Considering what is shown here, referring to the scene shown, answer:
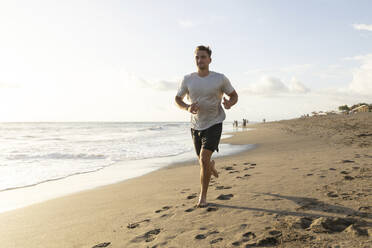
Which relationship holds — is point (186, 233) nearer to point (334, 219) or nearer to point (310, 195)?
point (334, 219)

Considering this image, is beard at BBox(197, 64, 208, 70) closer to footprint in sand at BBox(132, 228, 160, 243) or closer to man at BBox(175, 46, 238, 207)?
man at BBox(175, 46, 238, 207)

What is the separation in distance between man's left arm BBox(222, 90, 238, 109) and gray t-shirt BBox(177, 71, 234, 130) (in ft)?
0.21

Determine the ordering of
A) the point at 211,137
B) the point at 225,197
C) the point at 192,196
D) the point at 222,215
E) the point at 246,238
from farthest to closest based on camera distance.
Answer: the point at 192,196, the point at 225,197, the point at 211,137, the point at 222,215, the point at 246,238

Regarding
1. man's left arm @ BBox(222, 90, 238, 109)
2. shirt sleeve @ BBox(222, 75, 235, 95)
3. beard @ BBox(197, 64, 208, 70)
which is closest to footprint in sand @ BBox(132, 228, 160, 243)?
man's left arm @ BBox(222, 90, 238, 109)

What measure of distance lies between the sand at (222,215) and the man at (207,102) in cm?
66

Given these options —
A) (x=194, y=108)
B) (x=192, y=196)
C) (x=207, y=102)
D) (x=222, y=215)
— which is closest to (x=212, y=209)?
(x=222, y=215)

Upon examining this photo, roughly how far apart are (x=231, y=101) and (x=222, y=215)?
5.08ft

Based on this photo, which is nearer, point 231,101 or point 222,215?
point 222,215

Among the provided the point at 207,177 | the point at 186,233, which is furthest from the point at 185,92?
the point at 186,233

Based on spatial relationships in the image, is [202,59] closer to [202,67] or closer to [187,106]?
[202,67]

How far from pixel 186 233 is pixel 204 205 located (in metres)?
0.87

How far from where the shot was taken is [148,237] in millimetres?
2973

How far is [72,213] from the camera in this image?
14.4 ft

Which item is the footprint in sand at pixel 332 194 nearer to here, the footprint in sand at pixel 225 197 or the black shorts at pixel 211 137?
the footprint in sand at pixel 225 197
